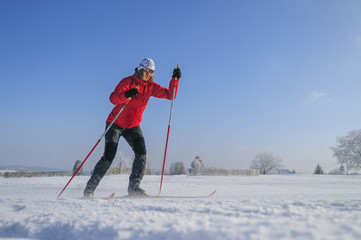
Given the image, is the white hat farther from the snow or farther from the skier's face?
the snow

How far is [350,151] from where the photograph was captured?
119 feet

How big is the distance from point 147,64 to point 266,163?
197 ft

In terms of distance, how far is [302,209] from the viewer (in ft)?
4.66

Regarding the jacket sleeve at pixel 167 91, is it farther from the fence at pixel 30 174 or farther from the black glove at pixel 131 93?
the fence at pixel 30 174

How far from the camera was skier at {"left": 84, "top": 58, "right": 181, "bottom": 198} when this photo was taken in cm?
325

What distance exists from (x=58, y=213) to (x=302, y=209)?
1.61 metres

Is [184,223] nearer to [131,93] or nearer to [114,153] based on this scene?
[131,93]

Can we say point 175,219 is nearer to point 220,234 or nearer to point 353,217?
point 220,234

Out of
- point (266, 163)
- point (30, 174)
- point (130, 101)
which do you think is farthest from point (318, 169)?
point (130, 101)

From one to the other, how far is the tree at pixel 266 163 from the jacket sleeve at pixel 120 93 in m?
59.0

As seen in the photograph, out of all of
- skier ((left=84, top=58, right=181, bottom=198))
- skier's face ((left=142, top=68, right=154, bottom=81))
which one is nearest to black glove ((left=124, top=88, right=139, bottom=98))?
skier ((left=84, top=58, right=181, bottom=198))

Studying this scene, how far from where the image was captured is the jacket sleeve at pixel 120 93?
329 cm

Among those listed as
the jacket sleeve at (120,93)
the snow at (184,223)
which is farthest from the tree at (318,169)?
the snow at (184,223)

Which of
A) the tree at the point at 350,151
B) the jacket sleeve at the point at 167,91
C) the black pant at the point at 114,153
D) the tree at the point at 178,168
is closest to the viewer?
the black pant at the point at 114,153
